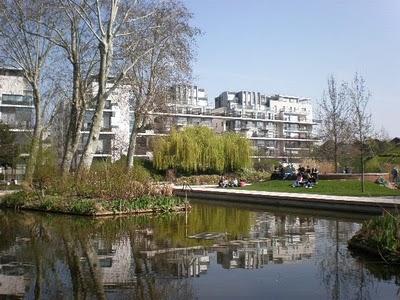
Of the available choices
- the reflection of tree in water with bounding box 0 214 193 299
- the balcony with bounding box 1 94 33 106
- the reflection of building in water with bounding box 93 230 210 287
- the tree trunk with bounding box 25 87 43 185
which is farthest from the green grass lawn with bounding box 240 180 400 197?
the balcony with bounding box 1 94 33 106

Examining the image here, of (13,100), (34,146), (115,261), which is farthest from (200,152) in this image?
(115,261)

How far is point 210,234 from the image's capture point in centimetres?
1493

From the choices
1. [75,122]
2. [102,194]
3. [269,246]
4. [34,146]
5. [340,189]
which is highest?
[75,122]

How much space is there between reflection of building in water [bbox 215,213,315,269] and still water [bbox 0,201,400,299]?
0.02 m

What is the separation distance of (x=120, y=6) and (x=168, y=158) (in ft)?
70.5

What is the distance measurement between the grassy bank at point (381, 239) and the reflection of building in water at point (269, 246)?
1133 millimetres

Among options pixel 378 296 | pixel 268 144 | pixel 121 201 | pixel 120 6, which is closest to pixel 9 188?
pixel 120 6

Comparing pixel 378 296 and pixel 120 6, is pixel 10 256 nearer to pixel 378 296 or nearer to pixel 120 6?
pixel 378 296

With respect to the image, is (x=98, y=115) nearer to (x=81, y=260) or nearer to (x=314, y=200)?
(x=314, y=200)

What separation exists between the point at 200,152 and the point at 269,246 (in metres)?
36.0

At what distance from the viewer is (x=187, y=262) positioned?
35.3ft

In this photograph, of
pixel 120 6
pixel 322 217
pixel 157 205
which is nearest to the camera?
pixel 322 217

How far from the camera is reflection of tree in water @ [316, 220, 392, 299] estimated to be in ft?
27.5

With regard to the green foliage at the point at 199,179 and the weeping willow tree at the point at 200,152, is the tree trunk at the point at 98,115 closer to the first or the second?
the green foliage at the point at 199,179
